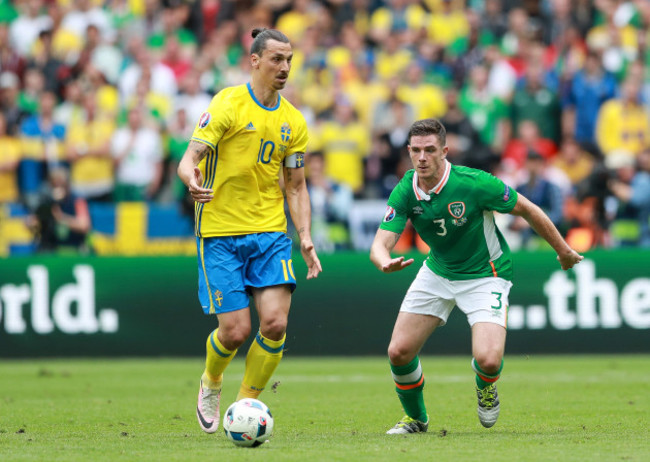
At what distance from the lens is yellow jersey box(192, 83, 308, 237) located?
→ 8.70m

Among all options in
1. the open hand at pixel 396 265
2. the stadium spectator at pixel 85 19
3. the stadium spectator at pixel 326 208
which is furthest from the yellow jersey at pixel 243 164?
the stadium spectator at pixel 85 19

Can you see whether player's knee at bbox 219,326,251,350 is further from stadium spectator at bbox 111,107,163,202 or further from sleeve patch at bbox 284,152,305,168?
stadium spectator at bbox 111,107,163,202

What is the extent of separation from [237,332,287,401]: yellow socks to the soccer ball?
824 millimetres

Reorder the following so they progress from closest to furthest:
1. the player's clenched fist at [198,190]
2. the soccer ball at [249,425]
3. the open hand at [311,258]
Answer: the soccer ball at [249,425] → the player's clenched fist at [198,190] → the open hand at [311,258]

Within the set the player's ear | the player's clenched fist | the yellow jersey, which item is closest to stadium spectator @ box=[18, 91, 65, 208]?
the yellow jersey

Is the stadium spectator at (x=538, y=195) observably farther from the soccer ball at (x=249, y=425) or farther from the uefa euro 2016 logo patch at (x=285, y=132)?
the soccer ball at (x=249, y=425)

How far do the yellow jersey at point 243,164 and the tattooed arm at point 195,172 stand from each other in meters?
0.12

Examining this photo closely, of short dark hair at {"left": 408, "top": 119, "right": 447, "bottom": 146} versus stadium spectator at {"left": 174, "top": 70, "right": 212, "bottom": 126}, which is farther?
stadium spectator at {"left": 174, "top": 70, "right": 212, "bottom": 126}

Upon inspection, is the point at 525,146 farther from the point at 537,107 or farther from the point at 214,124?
the point at 214,124

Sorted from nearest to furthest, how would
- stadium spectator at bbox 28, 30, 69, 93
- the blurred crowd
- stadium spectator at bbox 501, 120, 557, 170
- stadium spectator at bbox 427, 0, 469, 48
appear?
the blurred crowd, stadium spectator at bbox 501, 120, 557, 170, stadium spectator at bbox 28, 30, 69, 93, stadium spectator at bbox 427, 0, 469, 48

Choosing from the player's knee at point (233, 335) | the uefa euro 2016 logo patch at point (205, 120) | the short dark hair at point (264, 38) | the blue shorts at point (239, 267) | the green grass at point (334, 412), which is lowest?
the green grass at point (334, 412)

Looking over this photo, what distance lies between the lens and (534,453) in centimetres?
737

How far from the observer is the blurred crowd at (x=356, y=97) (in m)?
17.3

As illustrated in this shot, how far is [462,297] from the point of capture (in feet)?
29.7
